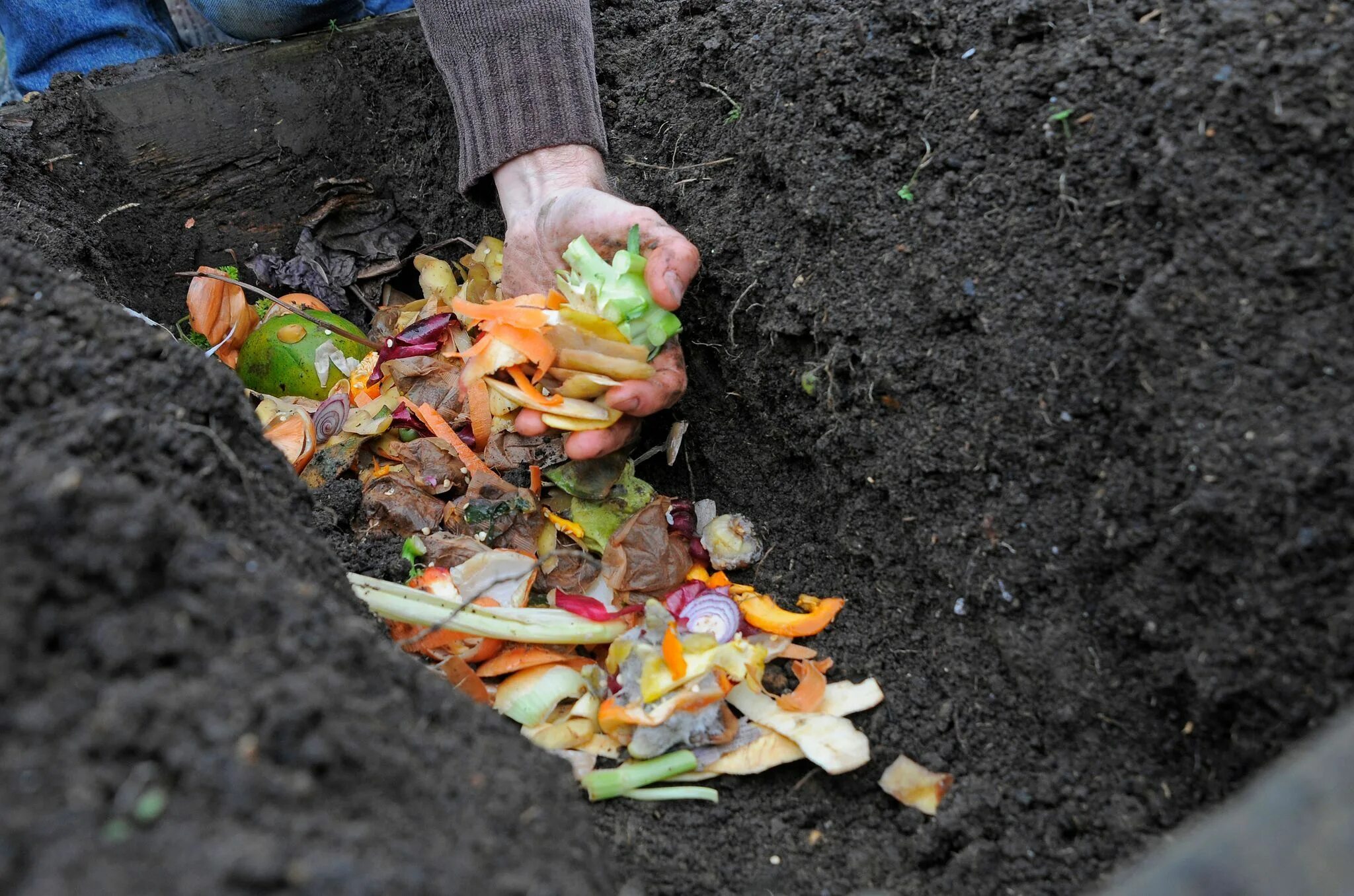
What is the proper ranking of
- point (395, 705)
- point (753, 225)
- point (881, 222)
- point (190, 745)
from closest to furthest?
point (190, 745) → point (395, 705) → point (881, 222) → point (753, 225)

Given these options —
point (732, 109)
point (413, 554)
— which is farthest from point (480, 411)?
point (732, 109)

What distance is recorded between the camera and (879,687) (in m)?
2.09

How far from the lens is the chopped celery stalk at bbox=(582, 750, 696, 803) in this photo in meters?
1.96

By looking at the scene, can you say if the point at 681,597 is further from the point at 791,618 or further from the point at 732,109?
the point at 732,109

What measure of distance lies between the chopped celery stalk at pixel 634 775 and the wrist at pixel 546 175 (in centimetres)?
177

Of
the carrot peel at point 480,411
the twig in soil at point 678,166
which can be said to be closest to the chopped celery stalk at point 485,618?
the carrot peel at point 480,411

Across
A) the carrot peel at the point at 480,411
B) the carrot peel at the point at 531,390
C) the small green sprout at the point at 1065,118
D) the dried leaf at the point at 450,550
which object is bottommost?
the dried leaf at the point at 450,550

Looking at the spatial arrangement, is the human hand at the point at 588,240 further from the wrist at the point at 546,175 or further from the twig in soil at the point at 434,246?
the twig in soil at the point at 434,246

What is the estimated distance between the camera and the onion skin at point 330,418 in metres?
3.00

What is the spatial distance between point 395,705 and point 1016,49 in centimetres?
188

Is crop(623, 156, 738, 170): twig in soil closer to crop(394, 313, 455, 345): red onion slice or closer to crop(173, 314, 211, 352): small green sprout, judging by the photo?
crop(394, 313, 455, 345): red onion slice

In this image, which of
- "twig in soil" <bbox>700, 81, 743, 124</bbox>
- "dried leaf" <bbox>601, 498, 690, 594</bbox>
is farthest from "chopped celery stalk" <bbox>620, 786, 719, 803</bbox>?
"twig in soil" <bbox>700, 81, 743, 124</bbox>

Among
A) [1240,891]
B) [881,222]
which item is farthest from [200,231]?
[1240,891]

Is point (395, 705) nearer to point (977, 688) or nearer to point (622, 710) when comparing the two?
point (622, 710)
